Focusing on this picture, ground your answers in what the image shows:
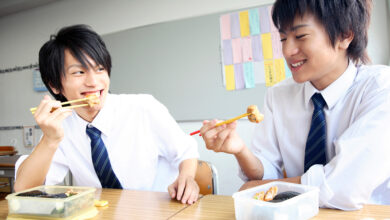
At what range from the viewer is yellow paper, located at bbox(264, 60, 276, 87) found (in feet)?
9.62

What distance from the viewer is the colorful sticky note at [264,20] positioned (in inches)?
115

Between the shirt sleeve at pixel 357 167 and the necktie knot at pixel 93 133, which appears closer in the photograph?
the shirt sleeve at pixel 357 167

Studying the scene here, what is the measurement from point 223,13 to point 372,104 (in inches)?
90.5

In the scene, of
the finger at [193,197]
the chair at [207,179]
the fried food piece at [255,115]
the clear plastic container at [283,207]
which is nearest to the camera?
the clear plastic container at [283,207]

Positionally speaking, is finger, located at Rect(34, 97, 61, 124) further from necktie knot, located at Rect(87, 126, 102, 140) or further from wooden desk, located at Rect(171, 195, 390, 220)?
wooden desk, located at Rect(171, 195, 390, 220)

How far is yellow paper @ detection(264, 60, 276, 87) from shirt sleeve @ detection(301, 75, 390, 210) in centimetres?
194

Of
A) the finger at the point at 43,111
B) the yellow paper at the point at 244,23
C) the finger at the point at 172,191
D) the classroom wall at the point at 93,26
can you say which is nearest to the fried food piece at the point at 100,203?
the finger at the point at 172,191

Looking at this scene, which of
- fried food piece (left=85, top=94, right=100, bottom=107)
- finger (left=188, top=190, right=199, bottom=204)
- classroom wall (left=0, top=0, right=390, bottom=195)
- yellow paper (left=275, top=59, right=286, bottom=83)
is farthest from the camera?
classroom wall (left=0, top=0, right=390, bottom=195)

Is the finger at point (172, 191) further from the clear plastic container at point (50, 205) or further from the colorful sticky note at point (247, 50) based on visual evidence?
the colorful sticky note at point (247, 50)

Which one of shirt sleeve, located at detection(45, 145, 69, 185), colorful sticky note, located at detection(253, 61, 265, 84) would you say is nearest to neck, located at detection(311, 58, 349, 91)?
shirt sleeve, located at detection(45, 145, 69, 185)

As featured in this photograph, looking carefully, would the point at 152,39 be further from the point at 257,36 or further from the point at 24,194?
the point at 24,194

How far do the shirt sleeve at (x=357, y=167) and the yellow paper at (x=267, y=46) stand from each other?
6.56 ft

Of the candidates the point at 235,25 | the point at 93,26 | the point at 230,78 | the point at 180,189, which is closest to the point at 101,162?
the point at 180,189

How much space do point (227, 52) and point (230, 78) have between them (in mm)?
281
